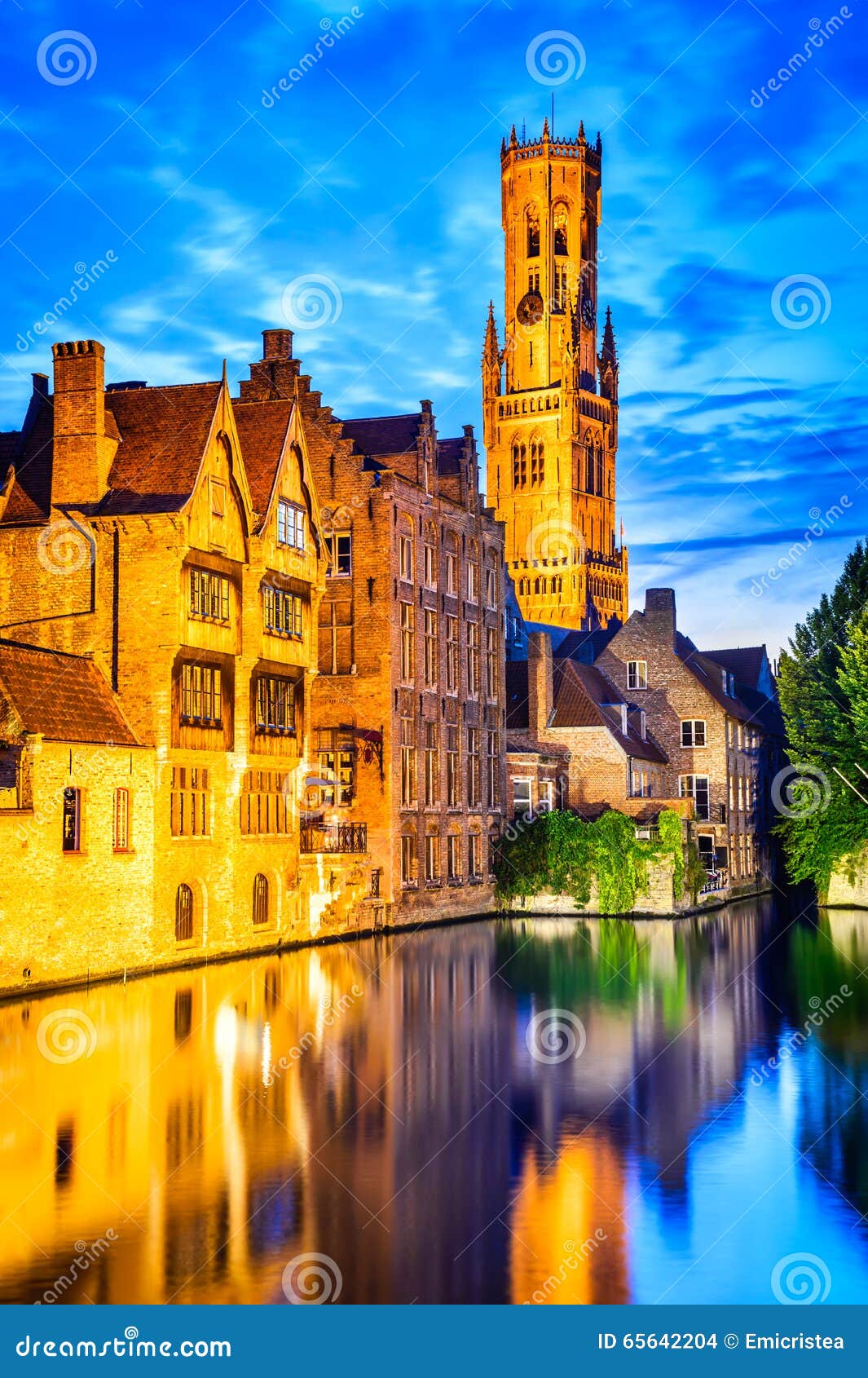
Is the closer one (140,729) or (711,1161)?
(711,1161)

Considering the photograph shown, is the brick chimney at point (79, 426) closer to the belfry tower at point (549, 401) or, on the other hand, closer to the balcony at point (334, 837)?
the balcony at point (334, 837)

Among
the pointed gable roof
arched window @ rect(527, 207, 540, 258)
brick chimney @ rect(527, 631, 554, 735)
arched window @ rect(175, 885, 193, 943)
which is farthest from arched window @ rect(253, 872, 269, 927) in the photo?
arched window @ rect(527, 207, 540, 258)

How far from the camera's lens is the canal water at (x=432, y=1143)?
16.1 m

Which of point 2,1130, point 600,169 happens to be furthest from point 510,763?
point 600,169

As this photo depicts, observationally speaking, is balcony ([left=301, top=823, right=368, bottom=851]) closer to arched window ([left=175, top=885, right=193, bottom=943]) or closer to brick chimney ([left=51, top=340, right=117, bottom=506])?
arched window ([left=175, top=885, right=193, bottom=943])

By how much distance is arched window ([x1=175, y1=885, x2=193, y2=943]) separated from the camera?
Result: 44.0 metres

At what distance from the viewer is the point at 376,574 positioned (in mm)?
59250

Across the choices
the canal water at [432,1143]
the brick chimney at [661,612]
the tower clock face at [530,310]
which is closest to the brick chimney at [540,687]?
the brick chimney at [661,612]

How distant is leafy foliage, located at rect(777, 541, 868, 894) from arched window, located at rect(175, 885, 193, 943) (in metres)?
29.6

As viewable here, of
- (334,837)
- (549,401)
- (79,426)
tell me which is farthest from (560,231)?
(79,426)

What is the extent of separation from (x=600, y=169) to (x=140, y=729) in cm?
15222

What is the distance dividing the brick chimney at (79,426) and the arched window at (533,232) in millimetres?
135226

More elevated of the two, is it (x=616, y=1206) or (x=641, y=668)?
(x=641, y=668)

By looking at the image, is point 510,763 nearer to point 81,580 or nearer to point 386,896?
point 386,896
